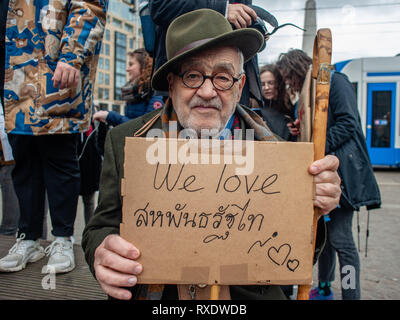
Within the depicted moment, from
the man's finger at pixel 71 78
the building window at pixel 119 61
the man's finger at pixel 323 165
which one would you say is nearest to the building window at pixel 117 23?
the building window at pixel 119 61

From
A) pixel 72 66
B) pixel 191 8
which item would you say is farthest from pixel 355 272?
pixel 72 66

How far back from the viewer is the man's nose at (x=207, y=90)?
53.5 inches

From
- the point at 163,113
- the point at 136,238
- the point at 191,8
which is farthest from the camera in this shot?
the point at 191,8

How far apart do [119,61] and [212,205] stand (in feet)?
208

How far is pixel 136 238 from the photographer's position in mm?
1025

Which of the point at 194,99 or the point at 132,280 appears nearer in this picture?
the point at 132,280

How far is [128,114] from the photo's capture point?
2.90m

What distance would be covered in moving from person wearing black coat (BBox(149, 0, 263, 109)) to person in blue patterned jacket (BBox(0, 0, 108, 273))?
489mm

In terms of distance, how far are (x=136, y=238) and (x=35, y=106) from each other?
54.9 inches

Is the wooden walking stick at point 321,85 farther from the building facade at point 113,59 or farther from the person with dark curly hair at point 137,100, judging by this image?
the building facade at point 113,59

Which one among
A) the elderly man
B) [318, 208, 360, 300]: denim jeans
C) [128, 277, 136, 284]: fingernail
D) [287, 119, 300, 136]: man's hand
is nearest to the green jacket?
the elderly man

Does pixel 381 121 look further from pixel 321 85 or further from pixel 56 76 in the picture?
pixel 321 85

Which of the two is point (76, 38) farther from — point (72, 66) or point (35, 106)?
point (35, 106)

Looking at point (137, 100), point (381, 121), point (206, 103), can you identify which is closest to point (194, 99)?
point (206, 103)
